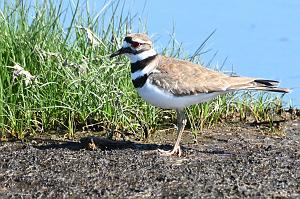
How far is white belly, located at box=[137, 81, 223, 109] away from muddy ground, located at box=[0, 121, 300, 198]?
1.19ft

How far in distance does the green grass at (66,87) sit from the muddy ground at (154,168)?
255 mm

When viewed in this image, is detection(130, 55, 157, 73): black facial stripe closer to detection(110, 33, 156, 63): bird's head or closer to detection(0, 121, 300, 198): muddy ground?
detection(110, 33, 156, 63): bird's head

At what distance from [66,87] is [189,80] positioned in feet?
3.67

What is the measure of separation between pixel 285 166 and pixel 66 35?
238cm

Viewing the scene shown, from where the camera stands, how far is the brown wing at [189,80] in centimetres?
620

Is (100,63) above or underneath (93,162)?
above

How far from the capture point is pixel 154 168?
5.79 metres

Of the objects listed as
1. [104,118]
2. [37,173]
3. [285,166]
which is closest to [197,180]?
[285,166]

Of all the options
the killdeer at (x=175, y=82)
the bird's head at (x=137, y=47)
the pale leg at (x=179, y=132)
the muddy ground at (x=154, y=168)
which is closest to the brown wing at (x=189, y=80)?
the killdeer at (x=175, y=82)

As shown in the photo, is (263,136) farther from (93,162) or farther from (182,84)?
(93,162)

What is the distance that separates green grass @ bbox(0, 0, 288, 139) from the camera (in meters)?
6.68

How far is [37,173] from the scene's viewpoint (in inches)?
225

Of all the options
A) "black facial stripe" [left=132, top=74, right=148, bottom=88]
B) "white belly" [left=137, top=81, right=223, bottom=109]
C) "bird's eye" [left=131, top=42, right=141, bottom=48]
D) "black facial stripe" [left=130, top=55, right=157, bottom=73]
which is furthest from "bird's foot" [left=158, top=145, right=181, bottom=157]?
"bird's eye" [left=131, top=42, right=141, bottom=48]

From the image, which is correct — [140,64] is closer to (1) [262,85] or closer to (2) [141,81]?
(2) [141,81]
